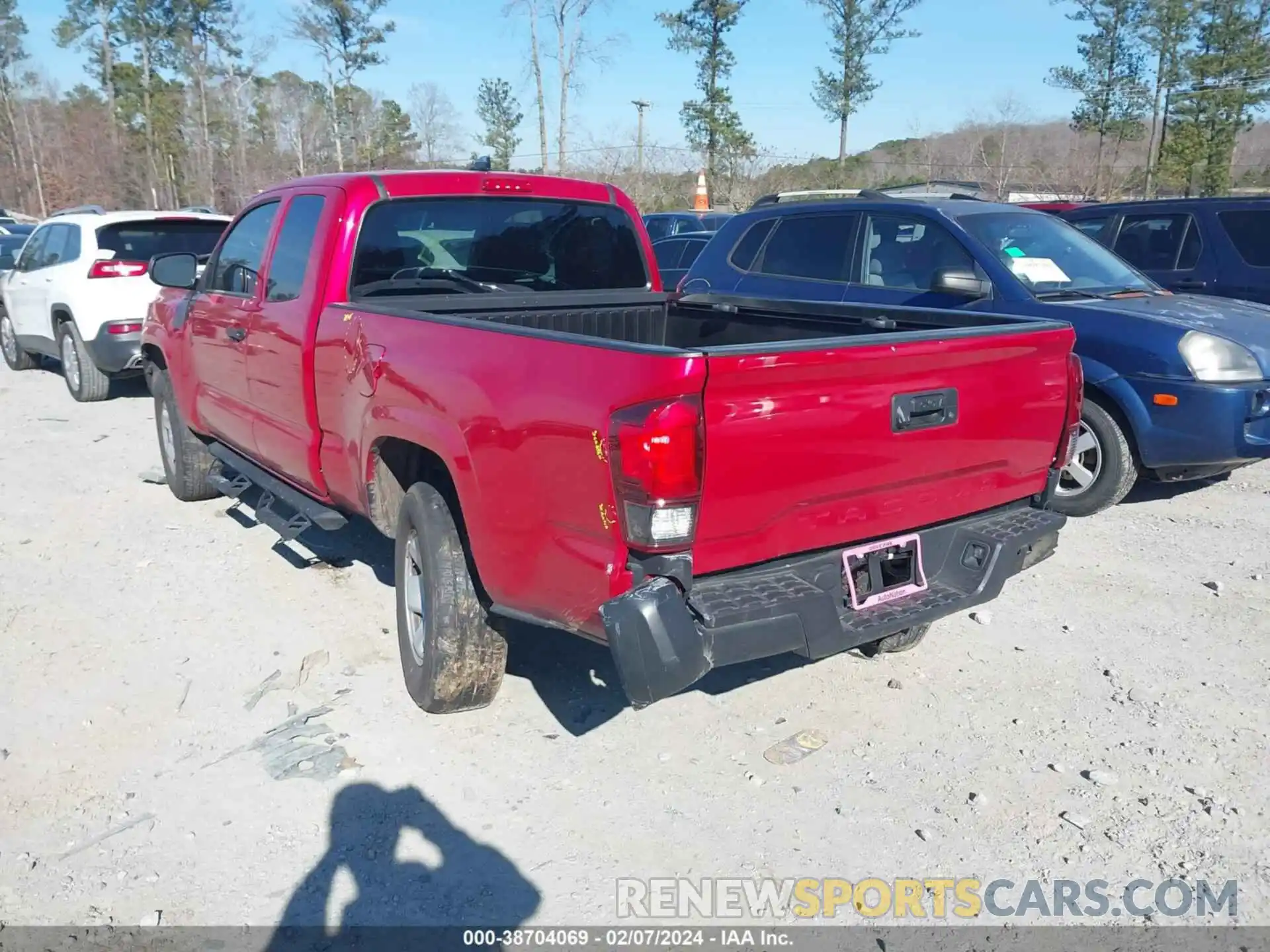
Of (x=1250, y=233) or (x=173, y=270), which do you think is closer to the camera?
(x=173, y=270)

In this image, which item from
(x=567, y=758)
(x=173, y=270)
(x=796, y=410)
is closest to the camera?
(x=796, y=410)

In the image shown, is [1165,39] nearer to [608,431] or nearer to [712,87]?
[712,87]

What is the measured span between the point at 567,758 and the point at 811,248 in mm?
4752

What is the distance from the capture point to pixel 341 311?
3.93m

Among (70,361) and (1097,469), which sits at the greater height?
(70,361)

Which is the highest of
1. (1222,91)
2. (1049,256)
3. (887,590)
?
(1222,91)

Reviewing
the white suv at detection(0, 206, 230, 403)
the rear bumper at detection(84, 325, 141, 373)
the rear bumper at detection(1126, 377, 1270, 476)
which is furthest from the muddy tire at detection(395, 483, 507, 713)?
the rear bumper at detection(84, 325, 141, 373)

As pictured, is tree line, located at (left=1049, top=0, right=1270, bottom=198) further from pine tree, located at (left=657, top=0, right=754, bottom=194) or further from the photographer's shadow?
the photographer's shadow

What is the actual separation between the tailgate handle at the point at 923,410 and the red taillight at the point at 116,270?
829 centimetres

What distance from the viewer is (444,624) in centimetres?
343

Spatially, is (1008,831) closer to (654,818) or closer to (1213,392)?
(654,818)

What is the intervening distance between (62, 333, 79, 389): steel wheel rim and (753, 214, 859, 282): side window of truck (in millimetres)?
6847

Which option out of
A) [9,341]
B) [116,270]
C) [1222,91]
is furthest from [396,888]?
[1222,91]

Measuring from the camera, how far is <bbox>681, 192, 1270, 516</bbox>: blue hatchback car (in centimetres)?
554
